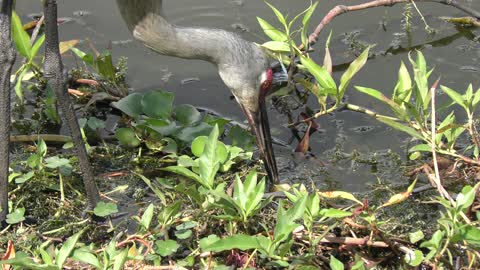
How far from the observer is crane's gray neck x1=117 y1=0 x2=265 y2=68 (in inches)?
187

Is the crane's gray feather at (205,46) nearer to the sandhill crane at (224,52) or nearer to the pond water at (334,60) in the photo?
the sandhill crane at (224,52)

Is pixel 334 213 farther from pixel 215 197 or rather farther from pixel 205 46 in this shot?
pixel 205 46

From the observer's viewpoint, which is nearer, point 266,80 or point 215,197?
point 215,197

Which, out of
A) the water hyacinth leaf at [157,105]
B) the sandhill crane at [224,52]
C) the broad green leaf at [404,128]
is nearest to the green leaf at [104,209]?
the water hyacinth leaf at [157,105]

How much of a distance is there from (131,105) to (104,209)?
993 millimetres

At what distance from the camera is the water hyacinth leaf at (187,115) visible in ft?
16.4

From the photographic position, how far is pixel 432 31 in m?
6.05

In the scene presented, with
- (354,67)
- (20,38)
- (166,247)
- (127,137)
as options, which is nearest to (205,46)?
(127,137)

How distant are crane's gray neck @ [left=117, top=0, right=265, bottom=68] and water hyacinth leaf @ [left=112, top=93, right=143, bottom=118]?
0.34m

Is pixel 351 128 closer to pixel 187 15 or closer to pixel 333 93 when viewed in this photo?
pixel 333 93

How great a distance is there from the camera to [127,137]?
16.2 ft

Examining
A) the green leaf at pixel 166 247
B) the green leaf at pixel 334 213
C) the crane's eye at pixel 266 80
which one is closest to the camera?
the green leaf at pixel 334 213

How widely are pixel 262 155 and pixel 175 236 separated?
0.96 m

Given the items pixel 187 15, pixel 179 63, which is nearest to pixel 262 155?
pixel 179 63
